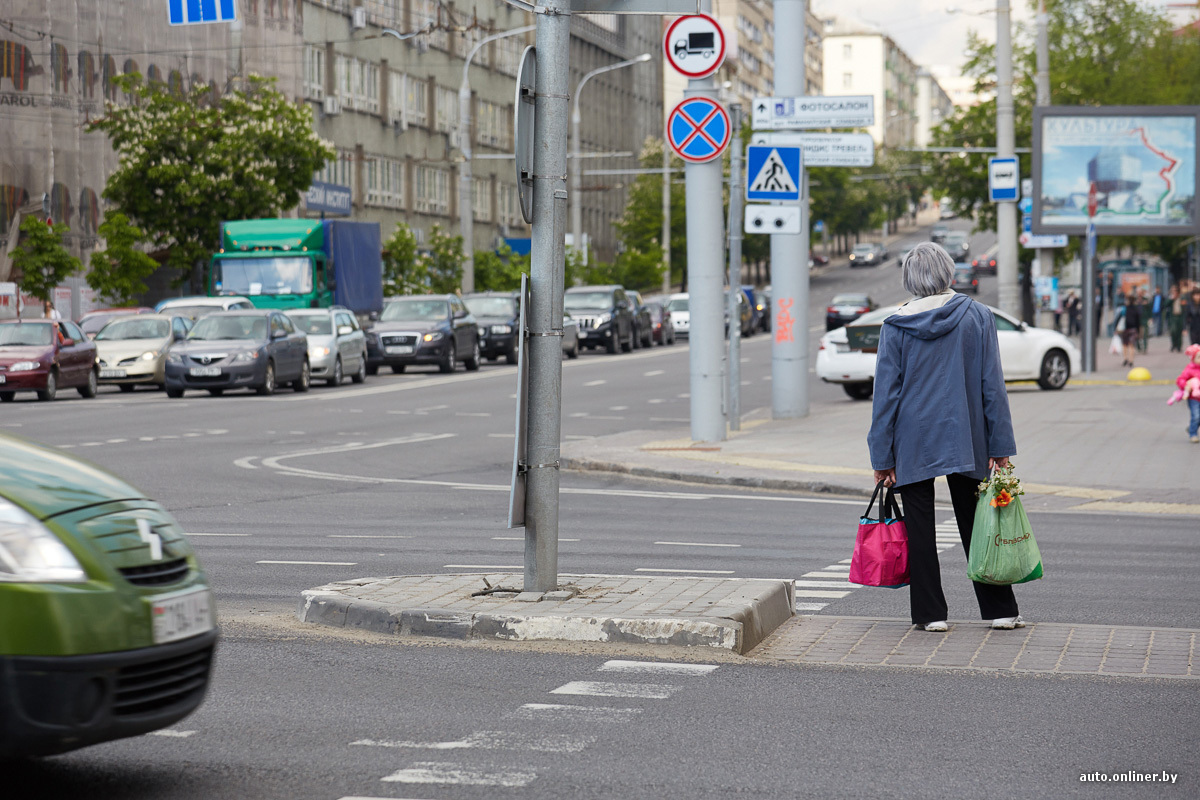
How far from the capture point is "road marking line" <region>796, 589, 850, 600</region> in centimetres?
941

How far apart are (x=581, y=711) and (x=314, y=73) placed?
2338 inches

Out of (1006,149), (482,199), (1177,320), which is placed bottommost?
(1177,320)

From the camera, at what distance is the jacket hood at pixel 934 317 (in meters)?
7.70

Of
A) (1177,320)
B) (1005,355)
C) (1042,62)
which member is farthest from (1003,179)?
(1177,320)

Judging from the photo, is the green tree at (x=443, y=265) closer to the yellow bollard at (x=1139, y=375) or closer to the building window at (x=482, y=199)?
the building window at (x=482, y=199)

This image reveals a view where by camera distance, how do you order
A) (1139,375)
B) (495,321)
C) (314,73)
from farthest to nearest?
(314,73), (495,321), (1139,375)

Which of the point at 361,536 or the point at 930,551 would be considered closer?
the point at 930,551

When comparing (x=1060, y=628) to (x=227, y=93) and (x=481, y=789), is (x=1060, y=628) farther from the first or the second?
(x=227, y=93)

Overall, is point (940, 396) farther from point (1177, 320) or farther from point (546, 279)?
point (1177, 320)

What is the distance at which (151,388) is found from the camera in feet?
125

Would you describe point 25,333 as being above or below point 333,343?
above

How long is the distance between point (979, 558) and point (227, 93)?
48.4 m

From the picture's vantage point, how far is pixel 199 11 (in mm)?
25750

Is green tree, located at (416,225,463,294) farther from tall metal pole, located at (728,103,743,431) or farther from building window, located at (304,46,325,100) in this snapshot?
tall metal pole, located at (728,103,743,431)
